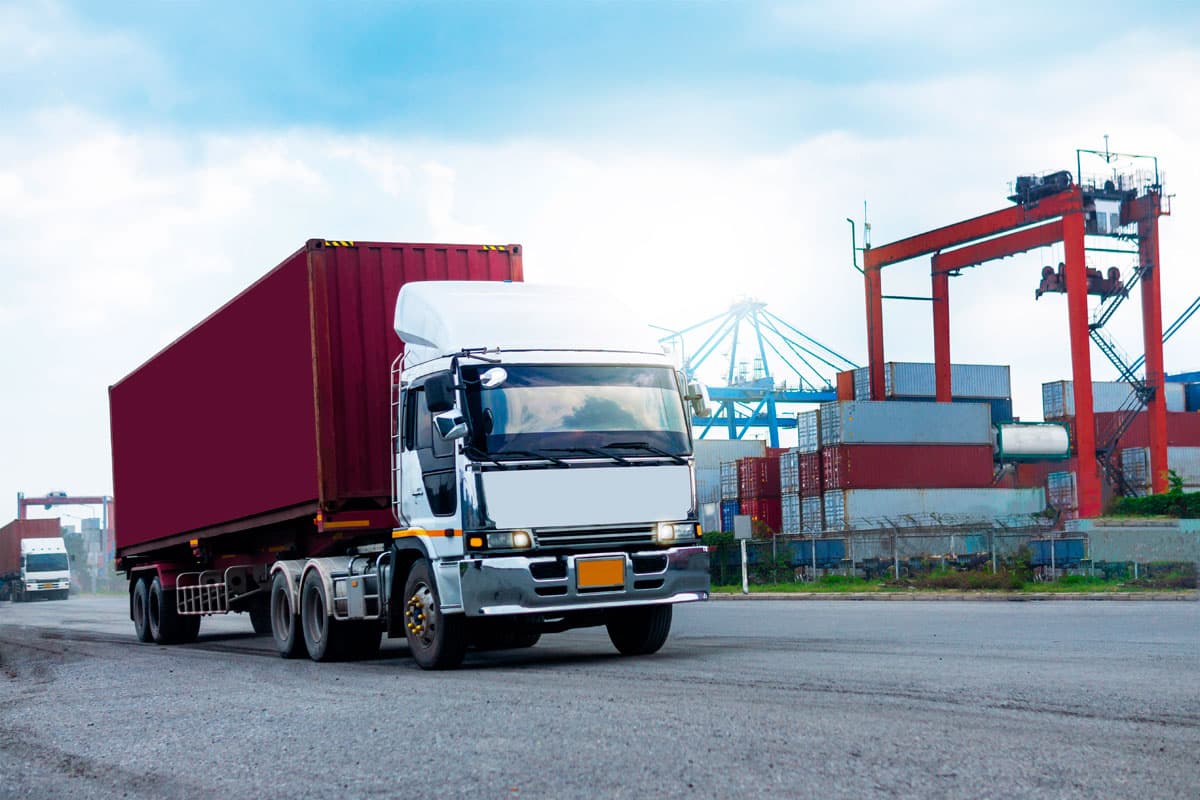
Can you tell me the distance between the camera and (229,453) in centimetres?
1556

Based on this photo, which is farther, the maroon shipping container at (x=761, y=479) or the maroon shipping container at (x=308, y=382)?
the maroon shipping container at (x=761, y=479)

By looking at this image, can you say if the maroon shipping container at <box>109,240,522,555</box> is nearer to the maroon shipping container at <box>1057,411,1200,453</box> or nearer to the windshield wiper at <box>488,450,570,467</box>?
the windshield wiper at <box>488,450,570,467</box>

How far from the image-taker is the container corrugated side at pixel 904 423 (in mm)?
49594

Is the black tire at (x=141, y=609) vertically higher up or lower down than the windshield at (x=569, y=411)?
lower down

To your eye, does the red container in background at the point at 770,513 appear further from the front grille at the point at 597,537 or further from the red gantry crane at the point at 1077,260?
the front grille at the point at 597,537

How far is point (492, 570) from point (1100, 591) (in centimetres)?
1707

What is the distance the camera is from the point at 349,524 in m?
12.5

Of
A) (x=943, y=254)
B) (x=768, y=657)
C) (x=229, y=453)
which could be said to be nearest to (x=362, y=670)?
(x=768, y=657)

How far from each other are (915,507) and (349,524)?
39.2 meters

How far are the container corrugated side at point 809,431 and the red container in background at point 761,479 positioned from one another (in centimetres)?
233

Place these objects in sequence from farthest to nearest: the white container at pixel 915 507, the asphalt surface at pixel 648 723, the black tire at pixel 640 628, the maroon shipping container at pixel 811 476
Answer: the maroon shipping container at pixel 811 476, the white container at pixel 915 507, the black tire at pixel 640 628, the asphalt surface at pixel 648 723

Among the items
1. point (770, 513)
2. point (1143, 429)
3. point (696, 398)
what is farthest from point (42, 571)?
point (696, 398)

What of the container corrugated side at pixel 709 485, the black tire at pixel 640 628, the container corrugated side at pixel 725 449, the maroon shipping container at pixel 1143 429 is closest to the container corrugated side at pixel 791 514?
the container corrugated side at pixel 709 485

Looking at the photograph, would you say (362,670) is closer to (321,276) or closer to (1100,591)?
(321,276)
